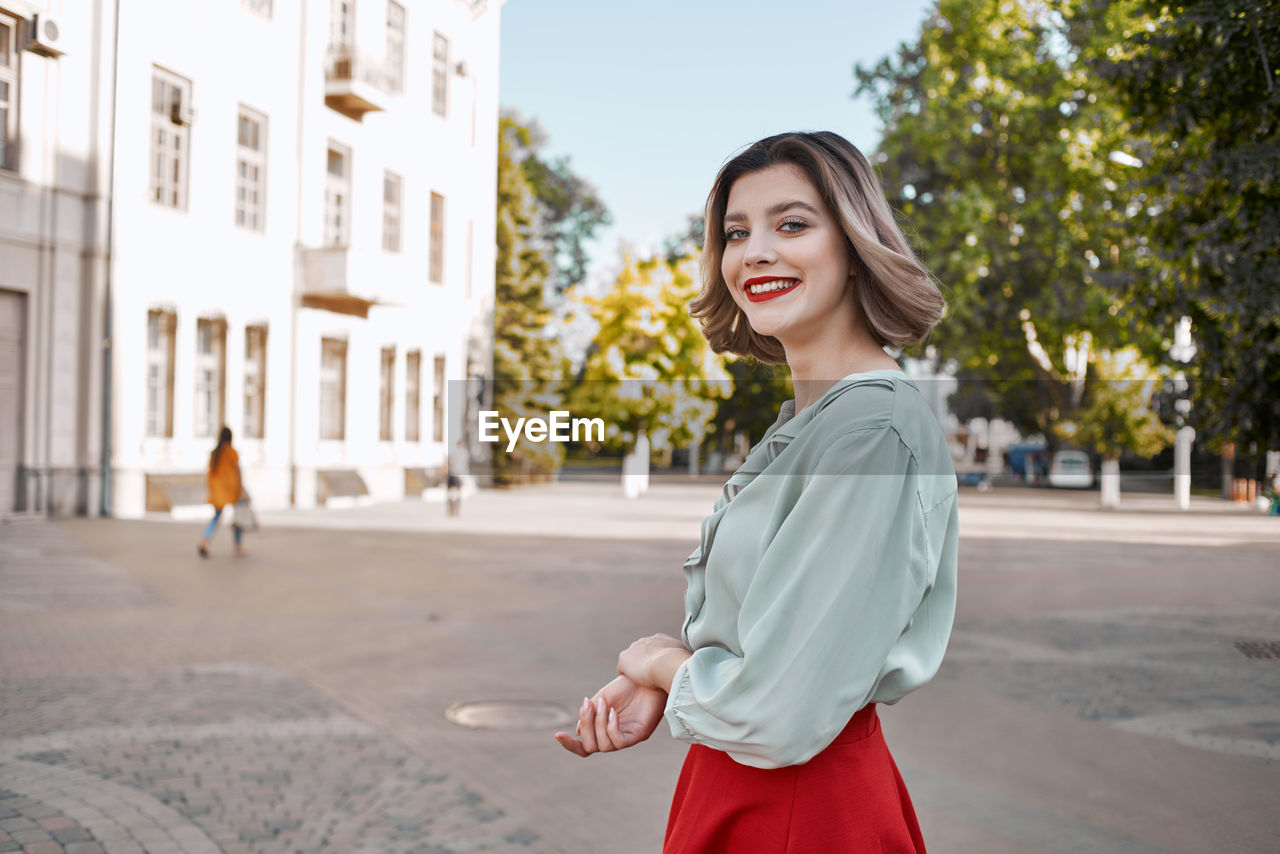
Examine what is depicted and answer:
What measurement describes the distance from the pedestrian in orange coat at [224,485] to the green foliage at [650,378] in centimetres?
560

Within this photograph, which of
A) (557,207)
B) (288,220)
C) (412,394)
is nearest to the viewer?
(412,394)

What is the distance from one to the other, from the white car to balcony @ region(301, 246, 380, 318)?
33.2 m

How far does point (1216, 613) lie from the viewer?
10125 mm

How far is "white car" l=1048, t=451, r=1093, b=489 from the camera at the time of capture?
3759 centimetres

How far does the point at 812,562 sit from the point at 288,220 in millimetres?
9045

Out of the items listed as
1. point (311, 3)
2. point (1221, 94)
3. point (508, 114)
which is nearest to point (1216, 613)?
point (1221, 94)

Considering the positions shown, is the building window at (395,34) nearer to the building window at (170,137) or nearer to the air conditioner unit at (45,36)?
the building window at (170,137)

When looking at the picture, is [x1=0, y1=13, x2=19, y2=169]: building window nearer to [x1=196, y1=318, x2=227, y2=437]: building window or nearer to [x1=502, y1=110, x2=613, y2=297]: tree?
[x1=196, y1=318, x2=227, y2=437]: building window

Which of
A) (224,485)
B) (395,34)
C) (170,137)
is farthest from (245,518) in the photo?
(395,34)

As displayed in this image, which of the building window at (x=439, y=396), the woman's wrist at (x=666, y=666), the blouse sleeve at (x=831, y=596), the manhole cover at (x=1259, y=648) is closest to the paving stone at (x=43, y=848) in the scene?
the building window at (x=439, y=396)

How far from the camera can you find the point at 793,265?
1303 mm

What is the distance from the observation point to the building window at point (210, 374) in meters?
7.41

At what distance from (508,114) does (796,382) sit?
89.9 ft

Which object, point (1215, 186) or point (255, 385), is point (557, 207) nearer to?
point (255, 385)
